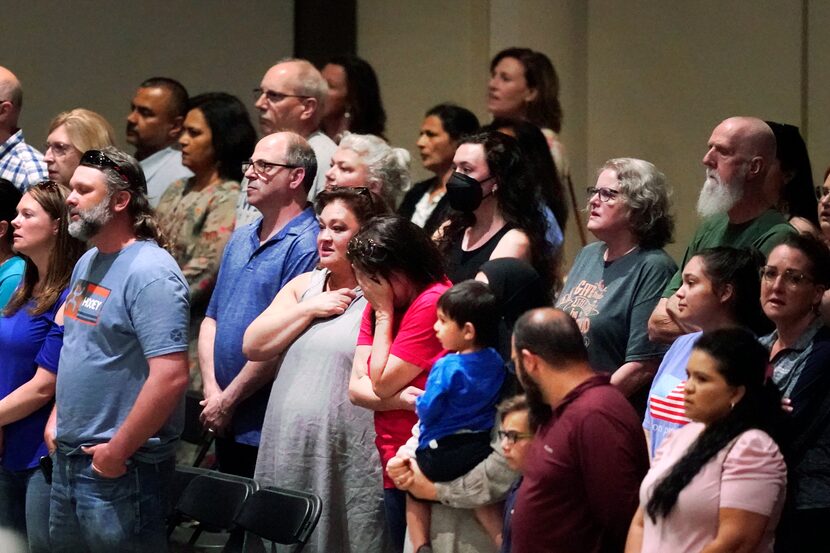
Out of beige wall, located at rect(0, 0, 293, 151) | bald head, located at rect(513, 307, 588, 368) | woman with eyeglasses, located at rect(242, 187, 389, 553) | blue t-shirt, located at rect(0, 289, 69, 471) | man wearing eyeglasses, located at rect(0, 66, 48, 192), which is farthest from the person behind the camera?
beige wall, located at rect(0, 0, 293, 151)

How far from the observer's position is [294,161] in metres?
4.82

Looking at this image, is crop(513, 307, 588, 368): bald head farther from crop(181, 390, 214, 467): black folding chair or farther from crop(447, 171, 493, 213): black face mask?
crop(181, 390, 214, 467): black folding chair

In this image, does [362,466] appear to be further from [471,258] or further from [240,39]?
[240,39]

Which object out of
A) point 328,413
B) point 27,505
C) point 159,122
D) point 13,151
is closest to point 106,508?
point 27,505

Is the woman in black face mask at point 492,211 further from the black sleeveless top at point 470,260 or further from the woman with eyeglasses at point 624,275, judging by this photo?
the woman with eyeglasses at point 624,275

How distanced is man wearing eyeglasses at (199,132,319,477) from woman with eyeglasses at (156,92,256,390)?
0.62 meters

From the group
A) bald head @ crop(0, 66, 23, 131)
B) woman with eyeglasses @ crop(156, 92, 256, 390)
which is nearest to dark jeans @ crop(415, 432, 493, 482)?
woman with eyeglasses @ crop(156, 92, 256, 390)

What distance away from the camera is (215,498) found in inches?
169

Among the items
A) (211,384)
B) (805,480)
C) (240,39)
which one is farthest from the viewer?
(240,39)

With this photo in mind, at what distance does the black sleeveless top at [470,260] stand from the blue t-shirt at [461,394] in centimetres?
67

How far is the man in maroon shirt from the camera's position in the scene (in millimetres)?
3238

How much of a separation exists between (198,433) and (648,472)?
223 cm

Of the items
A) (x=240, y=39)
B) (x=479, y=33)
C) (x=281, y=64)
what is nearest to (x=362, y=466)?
(x=281, y=64)

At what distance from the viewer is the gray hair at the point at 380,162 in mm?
4957
